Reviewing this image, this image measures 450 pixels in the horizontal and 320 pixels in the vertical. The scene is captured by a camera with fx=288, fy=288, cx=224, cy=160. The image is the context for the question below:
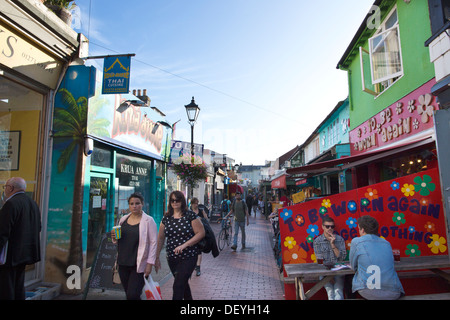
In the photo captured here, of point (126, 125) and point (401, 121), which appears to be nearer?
point (401, 121)

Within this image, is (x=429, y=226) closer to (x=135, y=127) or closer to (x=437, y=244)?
(x=437, y=244)

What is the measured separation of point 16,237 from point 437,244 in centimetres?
572

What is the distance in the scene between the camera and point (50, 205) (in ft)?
17.4

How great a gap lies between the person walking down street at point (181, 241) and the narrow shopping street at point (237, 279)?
1.46m

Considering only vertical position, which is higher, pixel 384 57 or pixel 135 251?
pixel 384 57

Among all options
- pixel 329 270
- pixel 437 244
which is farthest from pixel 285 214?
pixel 437 244

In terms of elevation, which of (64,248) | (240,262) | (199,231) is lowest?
(240,262)

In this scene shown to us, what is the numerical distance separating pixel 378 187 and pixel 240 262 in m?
4.26

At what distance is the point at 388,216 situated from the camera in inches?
174

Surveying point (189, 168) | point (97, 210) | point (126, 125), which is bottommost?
point (97, 210)

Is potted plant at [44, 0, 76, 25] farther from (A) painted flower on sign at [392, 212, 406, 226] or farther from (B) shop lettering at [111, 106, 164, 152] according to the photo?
(A) painted flower on sign at [392, 212, 406, 226]

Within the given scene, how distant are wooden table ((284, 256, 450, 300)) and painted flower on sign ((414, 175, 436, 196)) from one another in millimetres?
935
